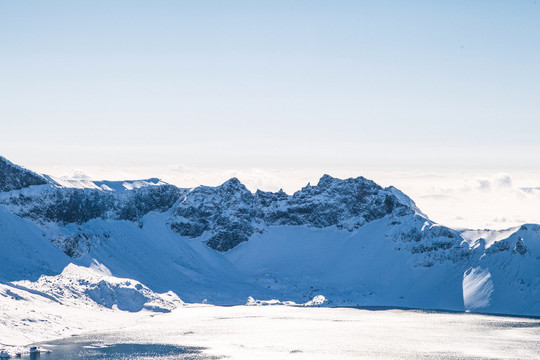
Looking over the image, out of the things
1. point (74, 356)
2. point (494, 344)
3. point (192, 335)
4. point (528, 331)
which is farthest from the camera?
point (528, 331)

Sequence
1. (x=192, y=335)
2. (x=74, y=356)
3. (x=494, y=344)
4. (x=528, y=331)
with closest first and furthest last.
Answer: (x=74, y=356) < (x=494, y=344) < (x=192, y=335) < (x=528, y=331)

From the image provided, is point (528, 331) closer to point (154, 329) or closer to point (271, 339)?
point (271, 339)

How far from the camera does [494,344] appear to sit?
541ft

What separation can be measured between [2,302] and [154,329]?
4047 cm

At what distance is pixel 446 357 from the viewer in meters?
148

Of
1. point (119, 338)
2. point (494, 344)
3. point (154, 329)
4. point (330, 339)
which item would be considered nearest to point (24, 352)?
point (119, 338)

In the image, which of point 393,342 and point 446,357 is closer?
point 446,357

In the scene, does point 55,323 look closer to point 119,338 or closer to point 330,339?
point 119,338

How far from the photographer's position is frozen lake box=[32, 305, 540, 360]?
150375 mm

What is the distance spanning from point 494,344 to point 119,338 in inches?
3639

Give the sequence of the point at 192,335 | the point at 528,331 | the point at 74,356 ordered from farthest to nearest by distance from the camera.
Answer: the point at 528,331, the point at 192,335, the point at 74,356

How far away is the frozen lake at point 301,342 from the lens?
150 meters

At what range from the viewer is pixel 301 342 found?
168 metres

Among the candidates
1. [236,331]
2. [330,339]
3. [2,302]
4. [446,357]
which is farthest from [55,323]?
[446,357]
